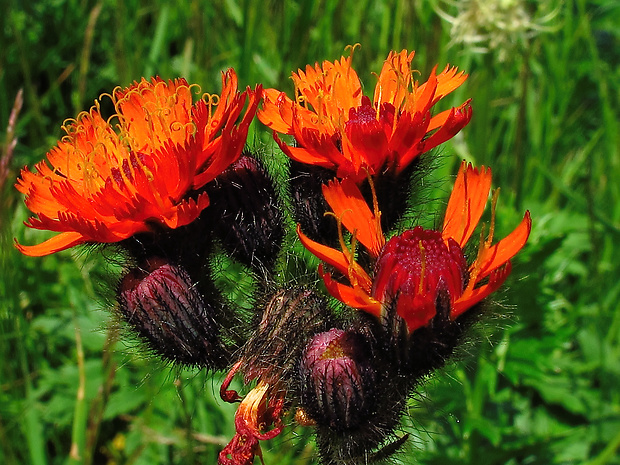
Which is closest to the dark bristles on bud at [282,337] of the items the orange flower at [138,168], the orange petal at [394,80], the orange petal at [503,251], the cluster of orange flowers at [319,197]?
the cluster of orange flowers at [319,197]

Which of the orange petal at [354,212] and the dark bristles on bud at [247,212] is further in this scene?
the dark bristles on bud at [247,212]

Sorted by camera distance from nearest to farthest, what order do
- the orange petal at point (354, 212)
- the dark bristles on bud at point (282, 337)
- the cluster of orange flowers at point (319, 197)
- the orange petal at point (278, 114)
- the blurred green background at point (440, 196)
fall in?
A: the cluster of orange flowers at point (319, 197)
the orange petal at point (354, 212)
the dark bristles on bud at point (282, 337)
the orange petal at point (278, 114)
the blurred green background at point (440, 196)

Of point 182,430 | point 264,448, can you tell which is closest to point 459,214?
point 264,448

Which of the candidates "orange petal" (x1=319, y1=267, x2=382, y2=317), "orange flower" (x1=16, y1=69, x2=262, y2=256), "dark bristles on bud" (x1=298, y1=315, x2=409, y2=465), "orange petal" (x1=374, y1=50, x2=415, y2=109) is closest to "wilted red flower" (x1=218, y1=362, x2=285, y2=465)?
"dark bristles on bud" (x1=298, y1=315, x2=409, y2=465)

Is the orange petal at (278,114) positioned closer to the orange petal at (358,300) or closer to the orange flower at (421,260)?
the orange flower at (421,260)

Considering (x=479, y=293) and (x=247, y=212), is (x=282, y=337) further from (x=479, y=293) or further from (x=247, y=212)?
(x=479, y=293)

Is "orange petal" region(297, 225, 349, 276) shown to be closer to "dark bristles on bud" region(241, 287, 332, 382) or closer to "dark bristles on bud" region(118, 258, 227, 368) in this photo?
"dark bristles on bud" region(241, 287, 332, 382)
